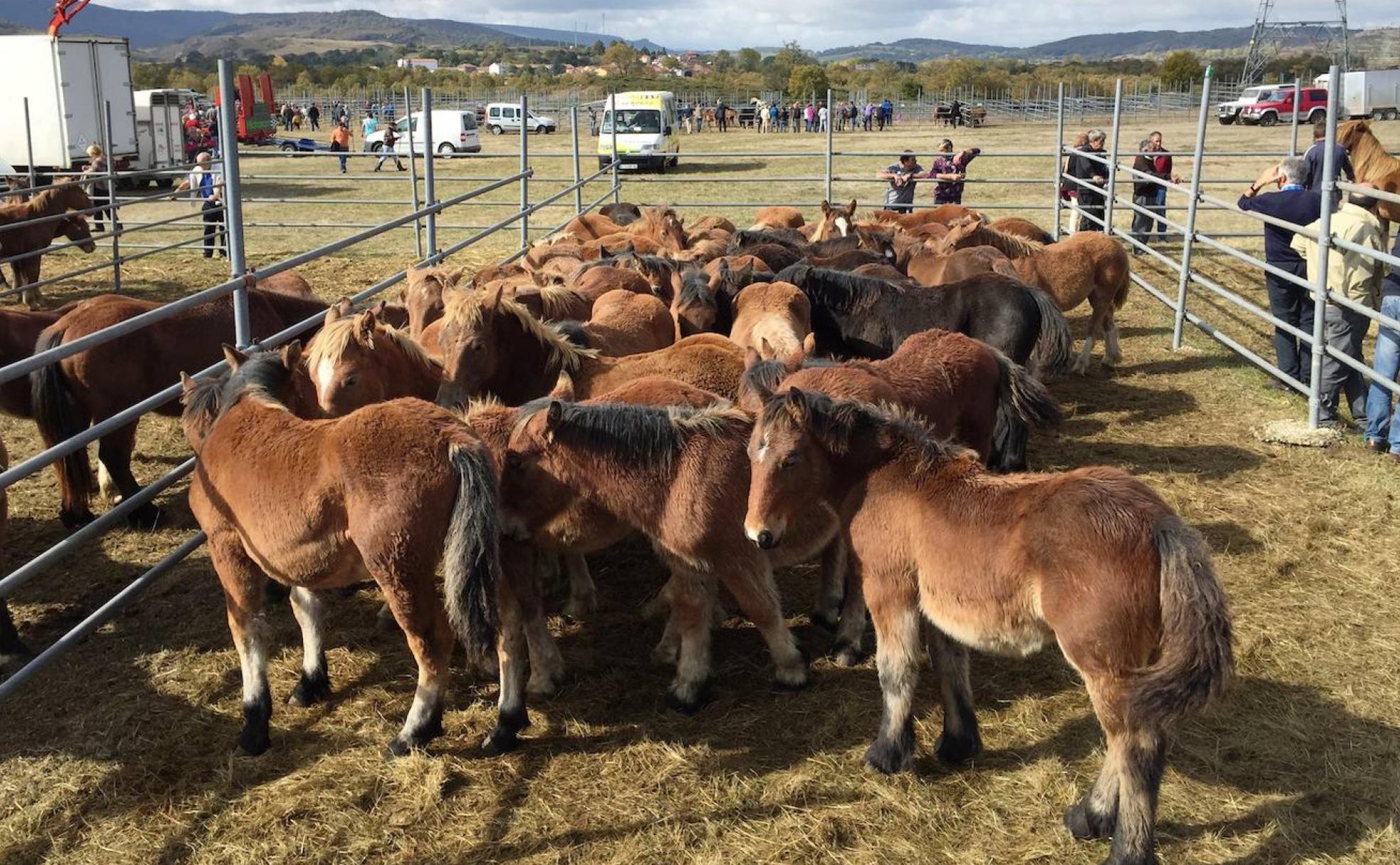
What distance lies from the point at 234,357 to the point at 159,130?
79.0ft

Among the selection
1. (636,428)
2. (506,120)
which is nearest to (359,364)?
(636,428)

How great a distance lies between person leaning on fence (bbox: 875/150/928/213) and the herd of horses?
916cm

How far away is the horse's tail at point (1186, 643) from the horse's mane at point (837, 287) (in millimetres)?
4472

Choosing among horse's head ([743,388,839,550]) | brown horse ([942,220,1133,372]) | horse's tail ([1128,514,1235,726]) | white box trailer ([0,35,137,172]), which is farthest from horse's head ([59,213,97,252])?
horse's tail ([1128,514,1235,726])

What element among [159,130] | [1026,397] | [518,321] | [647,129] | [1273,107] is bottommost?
[1026,397]

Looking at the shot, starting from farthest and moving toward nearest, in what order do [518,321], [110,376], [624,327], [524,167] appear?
1. [524,167]
2. [624,327]
3. [110,376]
4. [518,321]

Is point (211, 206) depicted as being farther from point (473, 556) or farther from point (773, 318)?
point (473, 556)

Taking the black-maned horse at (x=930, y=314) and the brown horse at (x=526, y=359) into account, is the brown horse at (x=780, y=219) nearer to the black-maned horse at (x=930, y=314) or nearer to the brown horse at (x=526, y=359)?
the black-maned horse at (x=930, y=314)

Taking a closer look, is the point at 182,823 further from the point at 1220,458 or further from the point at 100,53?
the point at 100,53

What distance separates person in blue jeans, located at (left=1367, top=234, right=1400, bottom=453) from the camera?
7051 mm

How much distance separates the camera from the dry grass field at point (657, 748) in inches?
142

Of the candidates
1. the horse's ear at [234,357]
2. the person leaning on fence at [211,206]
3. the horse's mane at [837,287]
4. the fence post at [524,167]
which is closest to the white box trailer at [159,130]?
the person leaning on fence at [211,206]

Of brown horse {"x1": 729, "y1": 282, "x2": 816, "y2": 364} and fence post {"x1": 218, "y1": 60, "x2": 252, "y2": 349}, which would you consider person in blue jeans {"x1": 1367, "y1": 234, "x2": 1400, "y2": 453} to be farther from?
fence post {"x1": 218, "y1": 60, "x2": 252, "y2": 349}

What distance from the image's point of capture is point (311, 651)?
455cm
